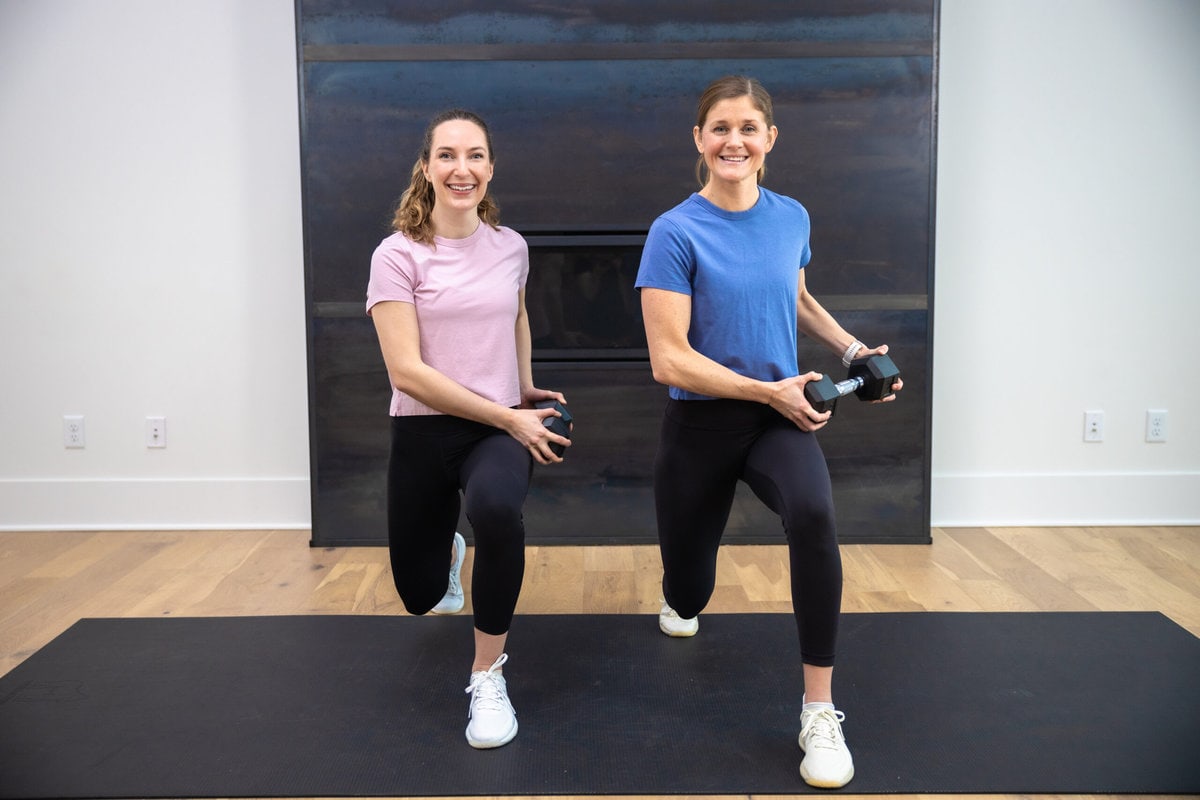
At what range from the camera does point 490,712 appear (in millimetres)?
2018

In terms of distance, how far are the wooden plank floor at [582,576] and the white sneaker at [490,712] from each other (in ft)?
2.37

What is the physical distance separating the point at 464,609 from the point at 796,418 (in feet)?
4.04

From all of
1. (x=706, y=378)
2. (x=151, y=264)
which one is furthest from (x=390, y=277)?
(x=151, y=264)

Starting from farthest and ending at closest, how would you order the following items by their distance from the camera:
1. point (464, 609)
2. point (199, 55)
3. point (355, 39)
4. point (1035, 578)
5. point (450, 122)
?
point (199, 55)
point (355, 39)
point (1035, 578)
point (464, 609)
point (450, 122)

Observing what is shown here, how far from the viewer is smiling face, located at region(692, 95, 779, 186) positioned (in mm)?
2086

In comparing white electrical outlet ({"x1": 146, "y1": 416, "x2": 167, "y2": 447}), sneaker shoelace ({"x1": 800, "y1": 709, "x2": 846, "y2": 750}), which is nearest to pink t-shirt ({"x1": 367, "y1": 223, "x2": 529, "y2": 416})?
sneaker shoelace ({"x1": 800, "y1": 709, "x2": 846, "y2": 750})

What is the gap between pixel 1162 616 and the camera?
2.69m

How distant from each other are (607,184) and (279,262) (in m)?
1.22

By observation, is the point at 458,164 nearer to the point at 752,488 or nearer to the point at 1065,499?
the point at 752,488

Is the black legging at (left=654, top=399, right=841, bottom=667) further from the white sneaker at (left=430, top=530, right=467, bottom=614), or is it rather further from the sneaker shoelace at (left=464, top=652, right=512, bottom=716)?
the white sneaker at (left=430, top=530, right=467, bottom=614)

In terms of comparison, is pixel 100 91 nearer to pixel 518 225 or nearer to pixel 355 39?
pixel 355 39

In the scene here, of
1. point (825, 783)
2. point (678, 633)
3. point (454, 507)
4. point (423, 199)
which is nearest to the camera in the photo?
point (825, 783)

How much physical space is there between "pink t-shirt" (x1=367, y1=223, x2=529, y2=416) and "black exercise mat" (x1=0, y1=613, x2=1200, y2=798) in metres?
0.66

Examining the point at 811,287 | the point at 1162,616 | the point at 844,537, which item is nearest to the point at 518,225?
the point at 811,287
